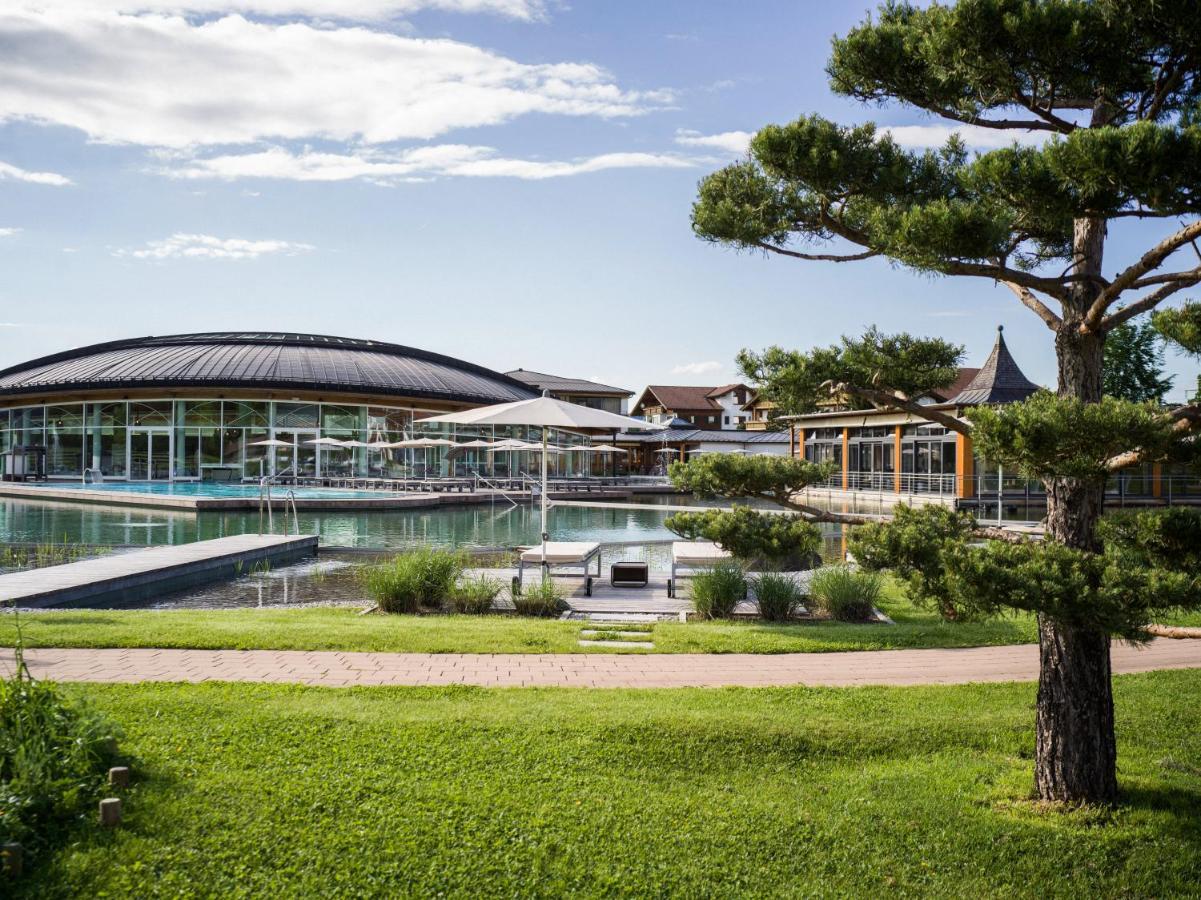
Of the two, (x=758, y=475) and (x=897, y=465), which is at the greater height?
(x=758, y=475)

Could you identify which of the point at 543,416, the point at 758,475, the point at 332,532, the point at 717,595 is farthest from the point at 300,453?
the point at 758,475

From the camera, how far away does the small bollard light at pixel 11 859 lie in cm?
310

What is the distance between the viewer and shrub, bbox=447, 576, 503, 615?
8.91m

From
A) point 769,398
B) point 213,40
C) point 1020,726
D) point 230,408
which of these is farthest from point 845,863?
point 230,408

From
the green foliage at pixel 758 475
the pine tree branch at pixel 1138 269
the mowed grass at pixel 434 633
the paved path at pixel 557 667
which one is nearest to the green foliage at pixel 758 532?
the green foliage at pixel 758 475

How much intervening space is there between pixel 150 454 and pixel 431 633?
34.4 m

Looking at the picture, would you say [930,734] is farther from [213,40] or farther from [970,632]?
[213,40]

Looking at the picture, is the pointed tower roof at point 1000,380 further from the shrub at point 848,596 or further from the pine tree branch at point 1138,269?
the pine tree branch at point 1138,269

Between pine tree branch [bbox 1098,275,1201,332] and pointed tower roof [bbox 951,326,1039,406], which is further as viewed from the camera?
pointed tower roof [bbox 951,326,1039,406]

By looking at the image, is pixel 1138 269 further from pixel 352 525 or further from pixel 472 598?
pixel 352 525

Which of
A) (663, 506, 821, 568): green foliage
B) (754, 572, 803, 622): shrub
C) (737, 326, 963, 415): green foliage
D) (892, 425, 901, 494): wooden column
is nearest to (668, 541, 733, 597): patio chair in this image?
(754, 572, 803, 622): shrub

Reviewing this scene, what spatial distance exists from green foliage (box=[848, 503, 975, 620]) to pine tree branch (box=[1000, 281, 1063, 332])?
0.98 metres

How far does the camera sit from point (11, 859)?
10.2 feet

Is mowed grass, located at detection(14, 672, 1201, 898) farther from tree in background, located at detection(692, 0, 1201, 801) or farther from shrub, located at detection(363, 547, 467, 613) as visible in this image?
shrub, located at detection(363, 547, 467, 613)
